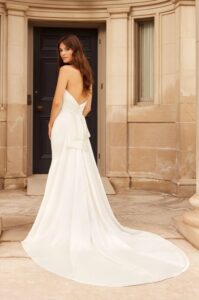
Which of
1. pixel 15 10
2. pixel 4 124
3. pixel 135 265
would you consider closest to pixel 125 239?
pixel 135 265

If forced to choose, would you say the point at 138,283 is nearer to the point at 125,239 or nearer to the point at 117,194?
the point at 125,239

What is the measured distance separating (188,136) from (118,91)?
4.74ft

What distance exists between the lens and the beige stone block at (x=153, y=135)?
6941 millimetres

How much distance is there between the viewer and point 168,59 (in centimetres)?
693

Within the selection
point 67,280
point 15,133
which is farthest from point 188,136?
point 67,280

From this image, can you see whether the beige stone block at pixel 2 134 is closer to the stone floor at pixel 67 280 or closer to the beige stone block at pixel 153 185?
the stone floor at pixel 67 280

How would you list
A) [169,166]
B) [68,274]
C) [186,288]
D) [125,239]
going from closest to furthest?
[186,288] → [68,274] → [125,239] → [169,166]

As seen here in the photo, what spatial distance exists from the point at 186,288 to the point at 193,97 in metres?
4.17

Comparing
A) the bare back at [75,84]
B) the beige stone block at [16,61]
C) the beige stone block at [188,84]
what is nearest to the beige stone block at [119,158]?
the beige stone block at [188,84]

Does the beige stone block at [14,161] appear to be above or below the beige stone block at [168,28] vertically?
below

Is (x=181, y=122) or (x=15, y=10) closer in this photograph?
(x=181, y=122)

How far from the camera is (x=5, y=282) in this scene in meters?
2.84

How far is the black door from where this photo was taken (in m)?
7.60

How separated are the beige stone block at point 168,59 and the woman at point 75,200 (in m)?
3.45
